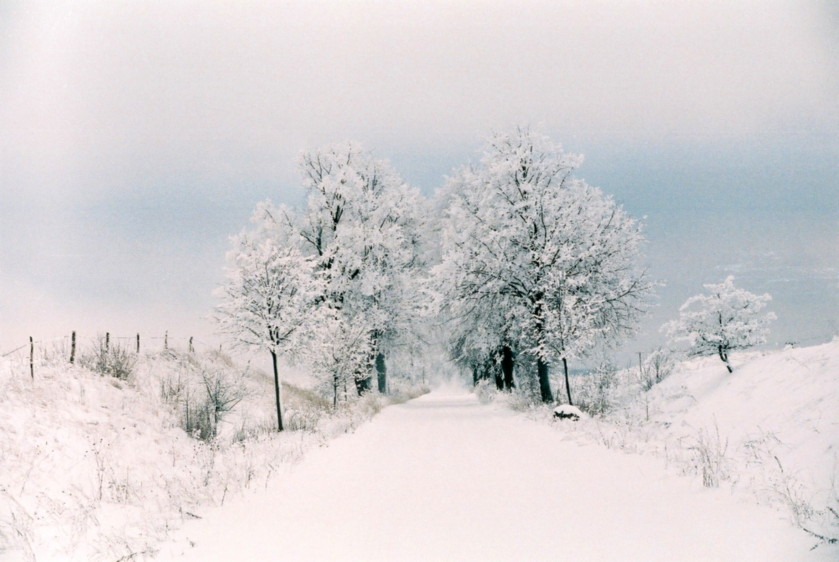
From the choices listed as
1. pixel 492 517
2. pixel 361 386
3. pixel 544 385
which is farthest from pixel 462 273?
pixel 492 517

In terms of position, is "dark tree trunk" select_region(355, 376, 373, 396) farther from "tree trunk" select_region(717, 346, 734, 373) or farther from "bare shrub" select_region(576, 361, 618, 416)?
"tree trunk" select_region(717, 346, 734, 373)

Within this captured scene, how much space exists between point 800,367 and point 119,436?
742 inches

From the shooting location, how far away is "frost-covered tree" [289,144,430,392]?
Answer: 25344 mm

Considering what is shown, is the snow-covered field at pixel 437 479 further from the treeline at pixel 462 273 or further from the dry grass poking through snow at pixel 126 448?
the treeline at pixel 462 273

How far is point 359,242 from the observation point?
25.2 m

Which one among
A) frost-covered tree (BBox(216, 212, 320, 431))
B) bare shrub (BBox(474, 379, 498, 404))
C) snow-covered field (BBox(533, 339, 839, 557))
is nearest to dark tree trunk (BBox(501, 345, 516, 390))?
bare shrub (BBox(474, 379, 498, 404))

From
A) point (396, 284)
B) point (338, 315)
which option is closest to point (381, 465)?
point (338, 315)

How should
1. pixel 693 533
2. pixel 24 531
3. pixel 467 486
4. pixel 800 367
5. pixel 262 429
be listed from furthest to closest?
pixel 262 429
pixel 800 367
pixel 467 486
pixel 24 531
pixel 693 533

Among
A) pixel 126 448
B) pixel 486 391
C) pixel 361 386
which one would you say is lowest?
pixel 486 391

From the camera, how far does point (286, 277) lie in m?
16.4

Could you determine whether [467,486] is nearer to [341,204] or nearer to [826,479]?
[826,479]

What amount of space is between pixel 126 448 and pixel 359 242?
1418cm

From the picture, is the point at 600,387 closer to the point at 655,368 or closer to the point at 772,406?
the point at 655,368

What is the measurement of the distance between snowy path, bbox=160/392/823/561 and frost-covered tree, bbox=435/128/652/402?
29.7ft
